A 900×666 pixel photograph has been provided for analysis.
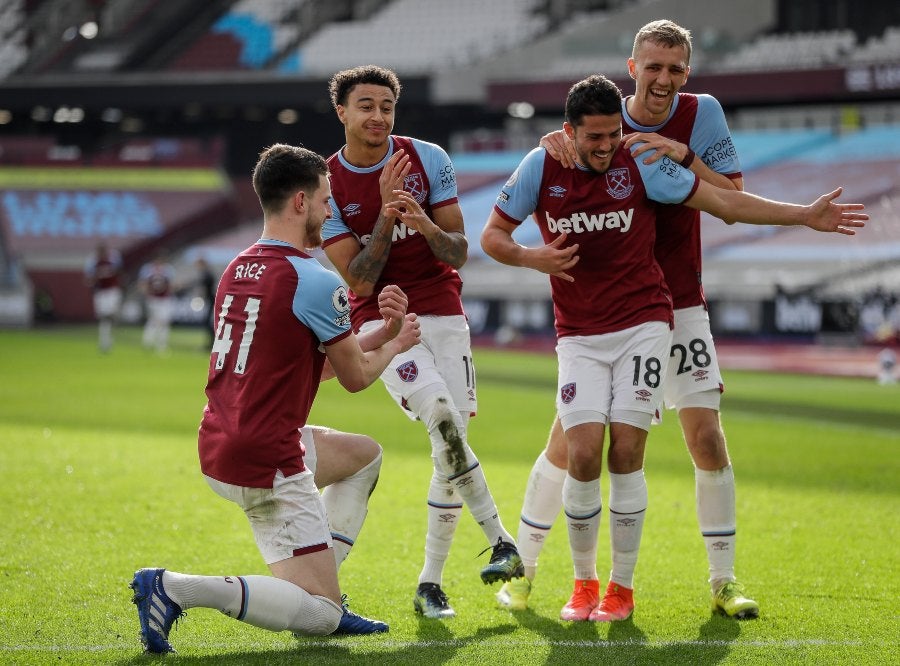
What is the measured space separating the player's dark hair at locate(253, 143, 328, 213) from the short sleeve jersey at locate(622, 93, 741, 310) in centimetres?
176

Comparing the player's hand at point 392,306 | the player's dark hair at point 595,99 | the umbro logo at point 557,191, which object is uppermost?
the player's dark hair at point 595,99

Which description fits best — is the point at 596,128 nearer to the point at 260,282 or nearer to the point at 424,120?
the point at 260,282

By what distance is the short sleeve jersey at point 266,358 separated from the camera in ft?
15.2

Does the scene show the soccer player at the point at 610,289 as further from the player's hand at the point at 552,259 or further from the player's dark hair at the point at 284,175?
the player's dark hair at the point at 284,175

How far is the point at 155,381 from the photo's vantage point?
18.1 m

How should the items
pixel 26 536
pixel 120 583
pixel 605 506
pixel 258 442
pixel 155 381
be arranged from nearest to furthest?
pixel 258 442, pixel 120 583, pixel 26 536, pixel 605 506, pixel 155 381

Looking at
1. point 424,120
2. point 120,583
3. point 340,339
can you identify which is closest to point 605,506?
point 120,583

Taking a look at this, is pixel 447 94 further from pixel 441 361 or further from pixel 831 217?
pixel 831 217

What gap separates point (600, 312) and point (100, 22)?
1497 inches

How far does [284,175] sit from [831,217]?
2.48 metres

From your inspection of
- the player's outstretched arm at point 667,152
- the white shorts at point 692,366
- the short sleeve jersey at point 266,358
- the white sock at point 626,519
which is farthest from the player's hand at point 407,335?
the white shorts at point 692,366

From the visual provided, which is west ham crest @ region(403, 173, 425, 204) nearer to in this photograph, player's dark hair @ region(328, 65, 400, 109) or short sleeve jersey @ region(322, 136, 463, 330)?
short sleeve jersey @ region(322, 136, 463, 330)

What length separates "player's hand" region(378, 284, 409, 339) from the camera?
494 centimetres

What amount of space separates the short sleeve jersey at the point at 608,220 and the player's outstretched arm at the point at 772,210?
0.09 metres
